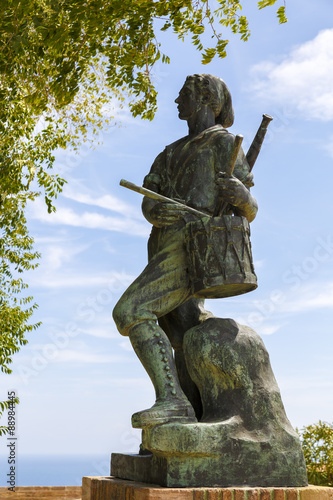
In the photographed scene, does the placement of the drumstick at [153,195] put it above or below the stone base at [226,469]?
above

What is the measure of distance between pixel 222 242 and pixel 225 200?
0.32 metres

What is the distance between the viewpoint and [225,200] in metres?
3.94

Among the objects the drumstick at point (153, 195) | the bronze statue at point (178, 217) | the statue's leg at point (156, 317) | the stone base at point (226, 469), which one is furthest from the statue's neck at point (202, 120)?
the stone base at point (226, 469)

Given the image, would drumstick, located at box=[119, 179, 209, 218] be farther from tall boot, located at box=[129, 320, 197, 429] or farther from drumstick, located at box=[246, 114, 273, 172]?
tall boot, located at box=[129, 320, 197, 429]

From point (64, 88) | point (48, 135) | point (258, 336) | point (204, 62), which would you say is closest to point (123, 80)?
point (64, 88)

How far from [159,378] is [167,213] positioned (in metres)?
1.05

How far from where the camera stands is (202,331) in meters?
3.74

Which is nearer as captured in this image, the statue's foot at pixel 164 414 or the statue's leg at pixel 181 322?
the statue's foot at pixel 164 414

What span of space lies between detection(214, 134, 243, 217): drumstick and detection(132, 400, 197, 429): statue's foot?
Result: 123 cm

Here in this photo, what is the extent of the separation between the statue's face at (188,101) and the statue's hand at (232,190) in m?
0.66

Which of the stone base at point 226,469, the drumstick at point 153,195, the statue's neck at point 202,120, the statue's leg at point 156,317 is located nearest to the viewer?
the stone base at point 226,469

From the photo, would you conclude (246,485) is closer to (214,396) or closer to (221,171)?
(214,396)

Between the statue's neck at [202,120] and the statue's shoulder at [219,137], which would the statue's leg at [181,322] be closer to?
the statue's shoulder at [219,137]

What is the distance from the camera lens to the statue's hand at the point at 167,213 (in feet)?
13.0
